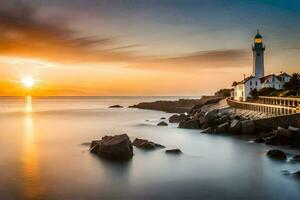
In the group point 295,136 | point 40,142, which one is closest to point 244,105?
point 295,136

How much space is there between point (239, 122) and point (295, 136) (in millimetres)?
9124

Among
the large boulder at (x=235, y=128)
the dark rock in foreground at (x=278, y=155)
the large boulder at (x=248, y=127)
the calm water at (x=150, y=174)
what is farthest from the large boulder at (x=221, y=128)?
the dark rock in foreground at (x=278, y=155)

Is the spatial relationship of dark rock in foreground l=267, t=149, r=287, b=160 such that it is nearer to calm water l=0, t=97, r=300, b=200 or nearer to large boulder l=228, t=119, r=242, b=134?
calm water l=0, t=97, r=300, b=200

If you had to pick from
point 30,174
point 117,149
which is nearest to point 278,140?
point 117,149

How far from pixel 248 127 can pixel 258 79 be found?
2928 centimetres

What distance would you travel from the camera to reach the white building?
6202cm

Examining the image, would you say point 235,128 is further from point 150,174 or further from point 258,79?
point 258,79

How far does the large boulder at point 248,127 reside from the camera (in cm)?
3628

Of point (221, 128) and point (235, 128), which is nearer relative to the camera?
point (235, 128)

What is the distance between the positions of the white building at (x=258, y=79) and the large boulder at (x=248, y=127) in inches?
1002

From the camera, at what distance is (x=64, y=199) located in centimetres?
1617

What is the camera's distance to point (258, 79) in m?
63.7

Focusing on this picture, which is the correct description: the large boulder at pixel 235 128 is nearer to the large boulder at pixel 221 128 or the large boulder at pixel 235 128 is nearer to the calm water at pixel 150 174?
the large boulder at pixel 221 128

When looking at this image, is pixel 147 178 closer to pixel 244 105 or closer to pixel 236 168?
pixel 236 168
